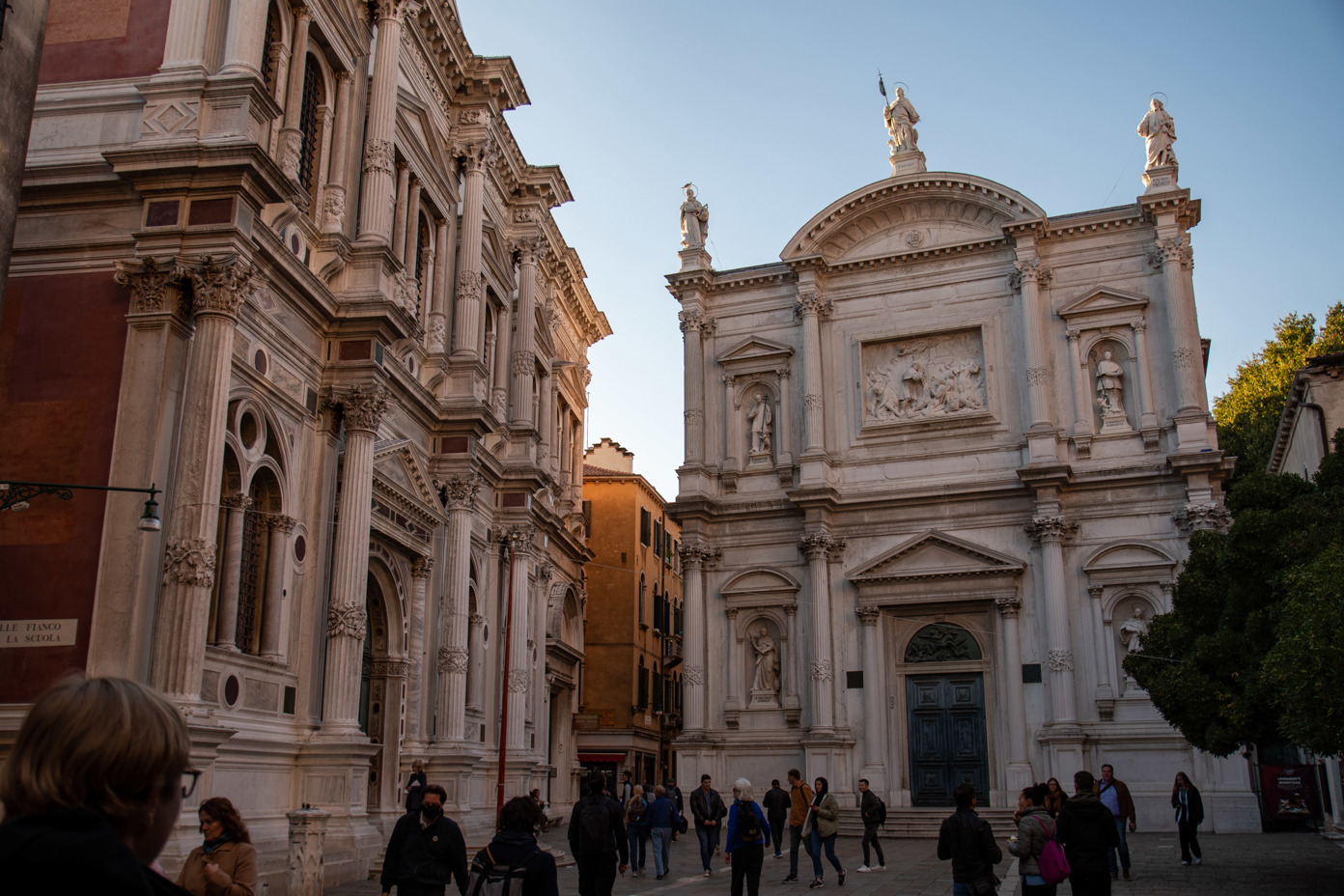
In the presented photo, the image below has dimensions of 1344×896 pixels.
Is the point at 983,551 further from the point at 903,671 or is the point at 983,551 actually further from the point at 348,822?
the point at 348,822

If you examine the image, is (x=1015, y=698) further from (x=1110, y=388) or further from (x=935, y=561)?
(x=1110, y=388)

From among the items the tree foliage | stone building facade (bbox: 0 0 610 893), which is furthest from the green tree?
stone building facade (bbox: 0 0 610 893)

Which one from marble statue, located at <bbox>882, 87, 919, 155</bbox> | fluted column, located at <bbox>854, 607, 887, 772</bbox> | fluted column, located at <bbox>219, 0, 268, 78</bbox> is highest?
marble statue, located at <bbox>882, 87, 919, 155</bbox>

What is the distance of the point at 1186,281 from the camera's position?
1158 inches

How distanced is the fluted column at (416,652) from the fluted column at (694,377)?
11337 mm

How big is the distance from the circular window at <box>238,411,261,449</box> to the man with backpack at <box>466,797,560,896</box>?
35.5ft

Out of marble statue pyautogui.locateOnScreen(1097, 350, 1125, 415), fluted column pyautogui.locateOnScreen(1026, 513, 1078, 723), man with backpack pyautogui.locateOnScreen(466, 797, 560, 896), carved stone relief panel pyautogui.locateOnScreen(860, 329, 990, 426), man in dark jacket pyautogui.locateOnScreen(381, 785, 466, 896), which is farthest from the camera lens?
carved stone relief panel pyautogui.locateOnScreen(860, 329, 990, 426)

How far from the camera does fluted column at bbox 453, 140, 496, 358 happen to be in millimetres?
25828

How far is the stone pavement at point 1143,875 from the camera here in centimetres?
1588

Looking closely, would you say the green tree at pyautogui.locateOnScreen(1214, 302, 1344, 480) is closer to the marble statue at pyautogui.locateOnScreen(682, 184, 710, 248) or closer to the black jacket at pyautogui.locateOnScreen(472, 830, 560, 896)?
the marble statue at pyautogui.locateOnScreen(682, 184, 710, 248)

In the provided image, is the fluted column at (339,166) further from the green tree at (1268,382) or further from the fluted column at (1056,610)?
the green tree at (1268,382)

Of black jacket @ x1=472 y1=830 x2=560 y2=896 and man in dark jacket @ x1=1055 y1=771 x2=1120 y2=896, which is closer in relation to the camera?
black jacket @ x1=472 y1=830 x2=560 y2=896

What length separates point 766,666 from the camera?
103ft

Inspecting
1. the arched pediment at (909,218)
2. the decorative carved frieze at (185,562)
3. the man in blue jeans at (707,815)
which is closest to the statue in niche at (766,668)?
the arched pediment at (909,218)
